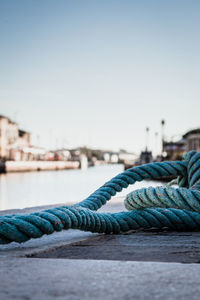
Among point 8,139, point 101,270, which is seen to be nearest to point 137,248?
point 101,270

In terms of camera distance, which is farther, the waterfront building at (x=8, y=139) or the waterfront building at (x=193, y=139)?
the waterfront building at (x=8, y=139)

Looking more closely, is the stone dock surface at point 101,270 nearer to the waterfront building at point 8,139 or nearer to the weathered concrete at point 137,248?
the weathered concrete at point 137,248

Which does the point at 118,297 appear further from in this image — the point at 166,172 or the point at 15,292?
the point at 166,172

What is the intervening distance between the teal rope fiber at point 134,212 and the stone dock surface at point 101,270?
10 centimetres

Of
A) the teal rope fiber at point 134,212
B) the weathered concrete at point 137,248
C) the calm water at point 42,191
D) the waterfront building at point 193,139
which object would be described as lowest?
→ the calm water at point 42,191

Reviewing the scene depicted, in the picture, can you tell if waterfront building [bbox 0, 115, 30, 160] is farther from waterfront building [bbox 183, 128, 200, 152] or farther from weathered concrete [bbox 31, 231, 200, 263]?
weathered concrete [bbox 31, 231, 200, 263]

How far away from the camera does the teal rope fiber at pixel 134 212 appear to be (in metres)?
1.75

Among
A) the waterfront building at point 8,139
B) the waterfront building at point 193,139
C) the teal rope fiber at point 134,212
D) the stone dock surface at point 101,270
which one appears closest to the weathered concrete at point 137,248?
the stone dock surface at point 101,270

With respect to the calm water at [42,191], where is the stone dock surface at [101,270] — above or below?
above

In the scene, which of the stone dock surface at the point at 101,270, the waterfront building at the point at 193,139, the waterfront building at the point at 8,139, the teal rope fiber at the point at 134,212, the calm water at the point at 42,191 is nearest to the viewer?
the stone dock surface at the point at 101,270

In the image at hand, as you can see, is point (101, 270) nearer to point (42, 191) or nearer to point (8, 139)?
point (42, 191)

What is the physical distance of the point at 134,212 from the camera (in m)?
2.42

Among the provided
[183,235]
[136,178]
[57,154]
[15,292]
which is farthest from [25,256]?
[57,154]

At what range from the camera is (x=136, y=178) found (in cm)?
295
